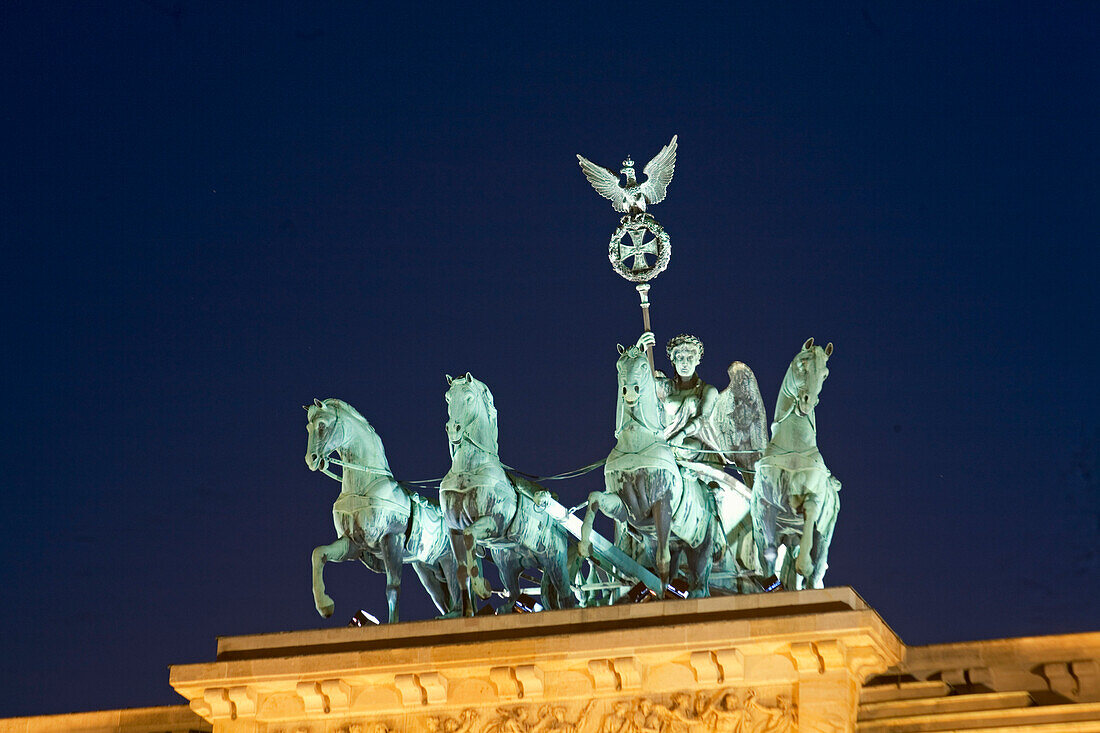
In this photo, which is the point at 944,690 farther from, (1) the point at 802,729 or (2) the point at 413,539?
(2) the point at 413,539

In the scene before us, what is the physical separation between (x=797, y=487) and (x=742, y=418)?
6.41ft

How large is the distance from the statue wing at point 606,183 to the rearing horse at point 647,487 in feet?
8.47

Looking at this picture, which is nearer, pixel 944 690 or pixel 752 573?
pixel 944 690

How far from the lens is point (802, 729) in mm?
15297

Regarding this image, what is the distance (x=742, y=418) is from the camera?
719 inches

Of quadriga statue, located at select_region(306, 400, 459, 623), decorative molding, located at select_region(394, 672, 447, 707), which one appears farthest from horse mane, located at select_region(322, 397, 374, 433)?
decorative molding, located at select_region(394, 672, 447, 707)

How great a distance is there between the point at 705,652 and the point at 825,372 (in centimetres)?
250

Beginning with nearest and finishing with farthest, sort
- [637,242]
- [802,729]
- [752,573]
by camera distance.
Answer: [802,729]
[752,573]
[637,242]

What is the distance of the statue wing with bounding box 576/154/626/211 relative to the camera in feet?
63.5

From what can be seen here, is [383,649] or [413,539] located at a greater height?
[413,539]

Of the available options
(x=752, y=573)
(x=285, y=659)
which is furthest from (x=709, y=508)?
(x=285, y=659)

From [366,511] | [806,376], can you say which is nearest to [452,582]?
[366,511]

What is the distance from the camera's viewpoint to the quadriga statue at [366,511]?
1712cm

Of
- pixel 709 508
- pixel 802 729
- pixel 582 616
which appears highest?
pixel 709 508
